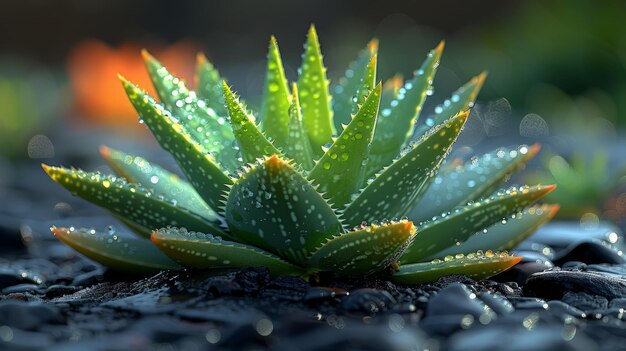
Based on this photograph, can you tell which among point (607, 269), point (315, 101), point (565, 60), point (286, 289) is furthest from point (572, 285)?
point (565, 60)

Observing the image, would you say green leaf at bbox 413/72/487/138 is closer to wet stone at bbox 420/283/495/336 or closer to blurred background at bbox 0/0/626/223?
wet stone at bbox 420/283/495/336

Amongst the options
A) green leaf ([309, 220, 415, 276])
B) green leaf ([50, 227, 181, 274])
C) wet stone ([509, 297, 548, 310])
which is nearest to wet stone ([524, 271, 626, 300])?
wet stone ([509, 297, 548, 310])

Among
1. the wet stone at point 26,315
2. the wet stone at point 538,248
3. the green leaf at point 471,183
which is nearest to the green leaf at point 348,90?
the green leaf at point 471,183

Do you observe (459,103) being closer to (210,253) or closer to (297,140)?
(297,140)

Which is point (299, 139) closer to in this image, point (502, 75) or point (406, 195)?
point (406, 195)

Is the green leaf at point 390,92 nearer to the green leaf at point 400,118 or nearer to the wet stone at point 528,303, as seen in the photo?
the green leaf at point 400,118

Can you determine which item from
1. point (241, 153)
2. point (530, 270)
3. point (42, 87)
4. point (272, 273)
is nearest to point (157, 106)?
point (241, 153)
